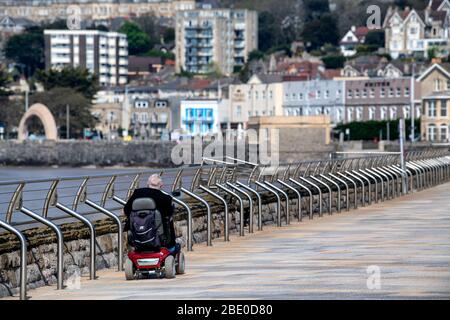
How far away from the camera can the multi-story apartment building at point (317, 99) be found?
185750mm

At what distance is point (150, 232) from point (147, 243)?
0.49 feet

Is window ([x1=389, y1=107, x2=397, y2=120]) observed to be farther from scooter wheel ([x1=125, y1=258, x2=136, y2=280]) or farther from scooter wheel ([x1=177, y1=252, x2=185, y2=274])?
scooter wheel ([x1=125, y1=258, x2=136, y2=280])

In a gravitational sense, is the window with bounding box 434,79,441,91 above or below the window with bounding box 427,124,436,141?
above

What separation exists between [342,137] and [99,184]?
447 ft

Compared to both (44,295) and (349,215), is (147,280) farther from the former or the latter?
(349,215)

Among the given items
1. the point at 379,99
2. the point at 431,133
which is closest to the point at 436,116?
A: the point at 431,133

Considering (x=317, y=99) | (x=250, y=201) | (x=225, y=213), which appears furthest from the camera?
(x=317, y=99)

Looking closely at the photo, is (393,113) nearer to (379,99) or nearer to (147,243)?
(379,99)

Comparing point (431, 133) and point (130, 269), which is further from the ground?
point (431, 133)

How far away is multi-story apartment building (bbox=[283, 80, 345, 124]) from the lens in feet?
609

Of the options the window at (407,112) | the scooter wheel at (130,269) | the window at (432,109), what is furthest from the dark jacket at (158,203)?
the window at (407,112)

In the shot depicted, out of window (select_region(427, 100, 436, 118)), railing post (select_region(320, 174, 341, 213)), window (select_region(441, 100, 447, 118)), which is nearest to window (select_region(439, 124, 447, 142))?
window (select_region(441, 100, 447, 118))

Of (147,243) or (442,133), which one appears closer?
(147,243)

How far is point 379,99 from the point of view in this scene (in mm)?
181875
